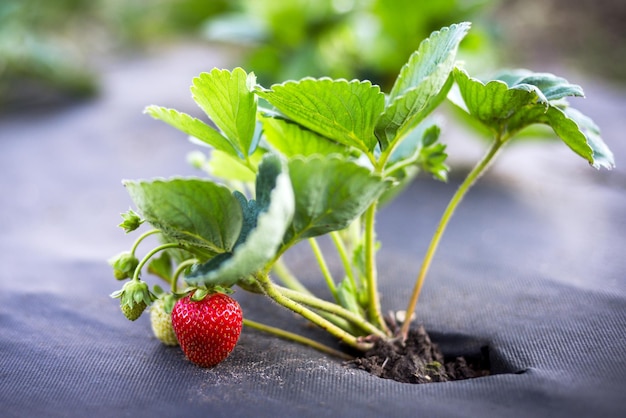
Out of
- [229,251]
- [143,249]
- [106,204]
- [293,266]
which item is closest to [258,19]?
[106,204]

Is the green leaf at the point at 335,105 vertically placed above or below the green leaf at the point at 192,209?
above

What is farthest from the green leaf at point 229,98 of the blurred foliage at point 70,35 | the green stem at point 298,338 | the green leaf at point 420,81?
the blurred foliage at point 70,35

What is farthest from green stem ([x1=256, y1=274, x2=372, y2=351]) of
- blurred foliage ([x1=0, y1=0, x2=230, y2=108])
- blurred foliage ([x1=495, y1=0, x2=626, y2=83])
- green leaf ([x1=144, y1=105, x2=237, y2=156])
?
blurred foliage ([x1=495, y1=0, x2=626, y2=83])

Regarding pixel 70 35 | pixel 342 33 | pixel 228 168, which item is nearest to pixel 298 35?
pixel 342 33

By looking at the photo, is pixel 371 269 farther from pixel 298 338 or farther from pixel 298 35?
pixel 298 35

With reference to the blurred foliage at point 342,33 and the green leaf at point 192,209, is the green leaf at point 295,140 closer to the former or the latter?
the green leaf at point 192,209

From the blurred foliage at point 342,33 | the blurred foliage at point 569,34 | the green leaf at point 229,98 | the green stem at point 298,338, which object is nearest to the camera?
the green leaf at point 229,98

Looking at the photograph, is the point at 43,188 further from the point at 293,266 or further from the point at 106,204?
the point at 293,266
